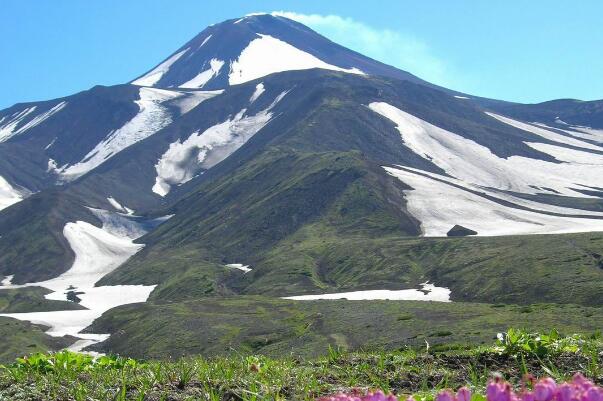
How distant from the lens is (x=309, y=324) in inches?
4510

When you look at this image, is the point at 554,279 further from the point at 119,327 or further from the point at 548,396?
the point at 548,396

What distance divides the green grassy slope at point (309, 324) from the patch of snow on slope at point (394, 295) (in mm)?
12145

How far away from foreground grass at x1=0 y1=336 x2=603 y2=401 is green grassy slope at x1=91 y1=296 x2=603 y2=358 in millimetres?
61935

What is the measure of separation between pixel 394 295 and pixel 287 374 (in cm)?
14250

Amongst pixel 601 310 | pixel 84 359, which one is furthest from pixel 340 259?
pixel 84 359

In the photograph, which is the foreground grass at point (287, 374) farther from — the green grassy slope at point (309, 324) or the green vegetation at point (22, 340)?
the green vegetation at point (22, 340)

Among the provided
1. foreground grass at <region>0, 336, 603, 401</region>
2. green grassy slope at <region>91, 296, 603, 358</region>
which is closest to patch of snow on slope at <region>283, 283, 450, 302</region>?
green grassy slope at <region>91, 296, 603, 358</region>

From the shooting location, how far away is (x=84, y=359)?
12914 mm

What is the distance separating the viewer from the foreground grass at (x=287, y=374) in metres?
10.1

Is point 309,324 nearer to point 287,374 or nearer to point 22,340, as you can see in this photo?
point 22,340

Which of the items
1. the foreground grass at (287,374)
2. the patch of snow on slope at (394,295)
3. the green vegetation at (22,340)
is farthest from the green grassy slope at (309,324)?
the foreground grass at (287,374)

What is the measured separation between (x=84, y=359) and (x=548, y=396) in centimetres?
976

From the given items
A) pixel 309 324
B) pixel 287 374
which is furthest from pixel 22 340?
pixel 287 374

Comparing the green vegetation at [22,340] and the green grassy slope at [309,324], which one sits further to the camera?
the green vegetation at [22,340]
